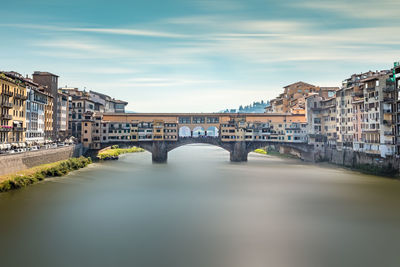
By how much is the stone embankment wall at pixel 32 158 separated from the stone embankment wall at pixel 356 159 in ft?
128

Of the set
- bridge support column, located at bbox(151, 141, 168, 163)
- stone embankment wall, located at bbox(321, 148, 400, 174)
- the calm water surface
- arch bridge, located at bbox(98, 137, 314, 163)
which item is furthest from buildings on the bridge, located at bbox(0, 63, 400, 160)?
the calm water surface

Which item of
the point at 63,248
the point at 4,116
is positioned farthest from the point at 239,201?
the point at 4,116

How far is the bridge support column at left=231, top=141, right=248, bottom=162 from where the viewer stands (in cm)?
5884

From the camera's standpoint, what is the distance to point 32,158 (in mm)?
36500

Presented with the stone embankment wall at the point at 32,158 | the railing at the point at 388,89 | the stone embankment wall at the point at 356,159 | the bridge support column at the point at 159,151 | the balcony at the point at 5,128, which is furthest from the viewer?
the bridge support column at the point at 159,151

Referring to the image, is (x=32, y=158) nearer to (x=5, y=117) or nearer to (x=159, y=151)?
(x=5, y=117)

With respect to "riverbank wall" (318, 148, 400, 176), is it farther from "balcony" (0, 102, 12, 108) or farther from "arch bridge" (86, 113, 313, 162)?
"balcony" (0, 102, 12, 108)

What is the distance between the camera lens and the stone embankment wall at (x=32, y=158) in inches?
1221

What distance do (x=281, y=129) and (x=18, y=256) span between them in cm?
5040

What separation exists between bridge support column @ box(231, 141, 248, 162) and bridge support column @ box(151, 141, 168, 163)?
1192 centimetres

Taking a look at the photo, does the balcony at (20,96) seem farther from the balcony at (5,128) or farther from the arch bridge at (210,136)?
the arch bridge at (210,136)

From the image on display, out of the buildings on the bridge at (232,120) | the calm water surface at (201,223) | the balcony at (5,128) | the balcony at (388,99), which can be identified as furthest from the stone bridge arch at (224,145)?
the balcony at (5,128)

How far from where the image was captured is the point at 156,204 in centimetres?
2678

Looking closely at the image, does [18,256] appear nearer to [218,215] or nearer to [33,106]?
[218,215]
